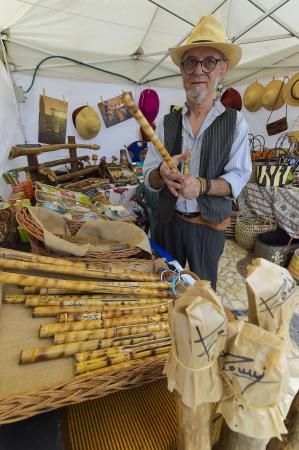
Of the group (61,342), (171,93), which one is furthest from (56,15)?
(61,342)

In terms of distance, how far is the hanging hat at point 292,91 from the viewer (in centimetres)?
252

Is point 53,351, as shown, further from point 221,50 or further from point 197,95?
point 221,50

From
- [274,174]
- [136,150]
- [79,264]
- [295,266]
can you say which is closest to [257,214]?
[274,174]

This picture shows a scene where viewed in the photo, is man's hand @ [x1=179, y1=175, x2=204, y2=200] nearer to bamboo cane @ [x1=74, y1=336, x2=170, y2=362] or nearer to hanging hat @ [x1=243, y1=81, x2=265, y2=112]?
bamboo cane @ [x1=74, y1=336, x2=170, y2=362]

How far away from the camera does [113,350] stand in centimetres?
48

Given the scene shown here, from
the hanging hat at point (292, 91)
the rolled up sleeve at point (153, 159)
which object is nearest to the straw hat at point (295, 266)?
the rolled up sleeve at point (153, 159)

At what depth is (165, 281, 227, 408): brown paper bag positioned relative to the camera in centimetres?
24

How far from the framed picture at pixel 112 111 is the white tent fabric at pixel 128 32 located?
0.26 metres

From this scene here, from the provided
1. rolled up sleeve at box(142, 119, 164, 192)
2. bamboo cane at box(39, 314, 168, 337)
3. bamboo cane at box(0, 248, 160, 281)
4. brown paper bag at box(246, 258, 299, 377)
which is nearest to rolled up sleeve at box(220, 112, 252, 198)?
rolled up sleeve at box(142, 119, 164, 192)

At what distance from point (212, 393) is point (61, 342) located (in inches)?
12.8

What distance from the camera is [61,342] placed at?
0.48 metres

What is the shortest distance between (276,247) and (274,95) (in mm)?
1934

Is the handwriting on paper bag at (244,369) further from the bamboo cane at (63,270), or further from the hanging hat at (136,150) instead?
the hanging hat at (136,150)

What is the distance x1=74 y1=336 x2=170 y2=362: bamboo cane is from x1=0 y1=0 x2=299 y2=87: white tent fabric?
216cm
